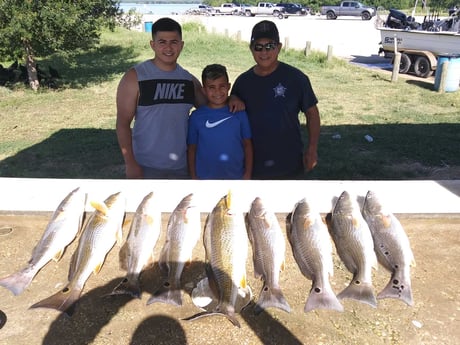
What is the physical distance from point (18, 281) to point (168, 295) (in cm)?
90

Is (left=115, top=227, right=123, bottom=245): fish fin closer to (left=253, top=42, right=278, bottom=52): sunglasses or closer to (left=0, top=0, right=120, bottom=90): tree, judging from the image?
(left=253, top=42, right=278, bottom=52): sunglasses

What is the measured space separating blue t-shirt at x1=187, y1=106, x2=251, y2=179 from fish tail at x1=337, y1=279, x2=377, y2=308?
173 cm

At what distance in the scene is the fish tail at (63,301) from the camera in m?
2.10

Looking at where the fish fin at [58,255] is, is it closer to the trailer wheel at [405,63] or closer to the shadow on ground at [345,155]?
the shadow on ground at [345,155]

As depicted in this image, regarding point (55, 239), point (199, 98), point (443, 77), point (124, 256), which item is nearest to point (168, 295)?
point (124, 256)

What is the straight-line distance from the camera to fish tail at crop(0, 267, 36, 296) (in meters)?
2.28

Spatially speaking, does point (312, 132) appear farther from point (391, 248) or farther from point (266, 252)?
point (266, 252)

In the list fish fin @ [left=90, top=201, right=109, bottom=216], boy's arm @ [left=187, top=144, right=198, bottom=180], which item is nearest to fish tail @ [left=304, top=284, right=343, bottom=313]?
fish fin @ [left=90, top=201, right=109, bottom=216]

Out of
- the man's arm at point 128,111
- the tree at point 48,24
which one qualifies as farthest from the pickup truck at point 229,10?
the man's arm at point 128,111

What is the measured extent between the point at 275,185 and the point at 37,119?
9452 millimetres

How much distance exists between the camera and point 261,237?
8.58 ft

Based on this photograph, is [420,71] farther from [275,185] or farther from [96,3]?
[275,185]

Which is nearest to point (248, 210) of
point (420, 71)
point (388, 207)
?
point (388, 207)

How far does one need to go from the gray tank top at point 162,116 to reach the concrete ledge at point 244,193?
0.53 m
